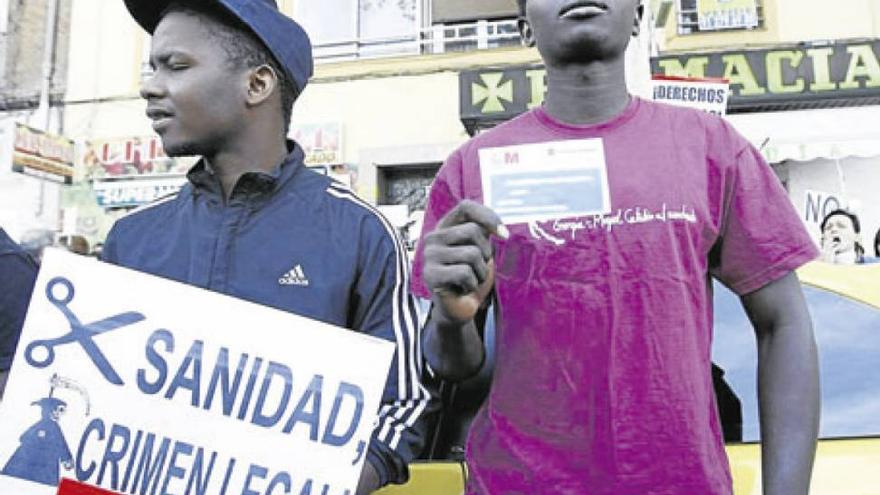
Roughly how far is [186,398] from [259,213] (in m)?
0.38

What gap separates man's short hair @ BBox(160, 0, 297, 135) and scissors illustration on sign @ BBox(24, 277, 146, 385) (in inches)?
19.9

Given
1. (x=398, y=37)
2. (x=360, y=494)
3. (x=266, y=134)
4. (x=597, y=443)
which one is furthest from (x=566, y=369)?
(x=398, y=37)

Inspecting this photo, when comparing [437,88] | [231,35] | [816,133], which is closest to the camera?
[231,35]

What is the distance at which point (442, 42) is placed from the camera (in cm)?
1053

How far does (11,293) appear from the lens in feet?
6.12

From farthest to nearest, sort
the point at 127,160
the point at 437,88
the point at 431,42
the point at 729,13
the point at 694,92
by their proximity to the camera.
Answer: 1. the point at 127,160
2. the point at 431,42
3. the point at 437,88
4. the point at 729,13
5. the point at 694,92

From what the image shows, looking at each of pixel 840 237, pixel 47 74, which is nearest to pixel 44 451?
pixel 840 237

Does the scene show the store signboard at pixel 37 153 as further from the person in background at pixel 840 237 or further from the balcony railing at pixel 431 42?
the person in background at pixel 840 237

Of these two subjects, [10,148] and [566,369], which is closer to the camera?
[566,369]

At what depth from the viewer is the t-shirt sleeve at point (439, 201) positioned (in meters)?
1.41

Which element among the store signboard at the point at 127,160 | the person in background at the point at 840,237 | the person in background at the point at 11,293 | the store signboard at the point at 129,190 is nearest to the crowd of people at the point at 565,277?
the person in background at the point at 11,293

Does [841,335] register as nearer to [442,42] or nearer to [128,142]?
[442,42]

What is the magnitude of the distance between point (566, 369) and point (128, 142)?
34.3ft

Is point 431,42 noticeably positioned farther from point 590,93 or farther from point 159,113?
point 590,93
